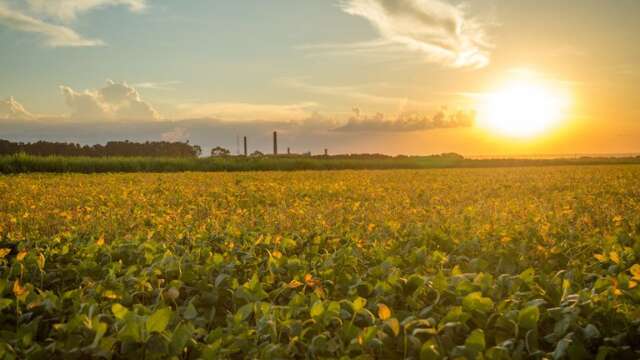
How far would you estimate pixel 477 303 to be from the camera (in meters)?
3.39

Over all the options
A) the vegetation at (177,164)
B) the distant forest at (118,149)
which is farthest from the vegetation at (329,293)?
the distant forest at (118,149)

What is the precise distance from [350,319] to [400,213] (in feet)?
20.2

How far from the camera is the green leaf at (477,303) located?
337 centimetres

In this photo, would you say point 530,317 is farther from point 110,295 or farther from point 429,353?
point 110,295

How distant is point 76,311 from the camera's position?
11.8 feet

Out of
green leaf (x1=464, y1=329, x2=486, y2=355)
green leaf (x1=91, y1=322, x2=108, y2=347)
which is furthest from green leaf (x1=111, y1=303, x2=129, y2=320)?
green leaf (x1=464, y1=329, x2=486, y2=355)

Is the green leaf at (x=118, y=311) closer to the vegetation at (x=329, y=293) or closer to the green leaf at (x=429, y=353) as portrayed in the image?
the vegetation at (x=329, y=293)

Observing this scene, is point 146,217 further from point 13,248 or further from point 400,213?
point 400,213

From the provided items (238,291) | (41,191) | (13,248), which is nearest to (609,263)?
(238,291)

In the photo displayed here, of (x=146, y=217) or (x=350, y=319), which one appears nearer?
(x=350, y=319)

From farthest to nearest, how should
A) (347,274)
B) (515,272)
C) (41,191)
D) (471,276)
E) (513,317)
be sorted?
(41,191) → (515,272) → (347,274) → (471,276) → (513,317)

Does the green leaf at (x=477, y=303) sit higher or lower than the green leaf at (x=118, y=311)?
lower

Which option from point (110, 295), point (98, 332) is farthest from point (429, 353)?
point (110, 295)

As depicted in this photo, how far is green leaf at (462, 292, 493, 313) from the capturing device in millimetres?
3373
